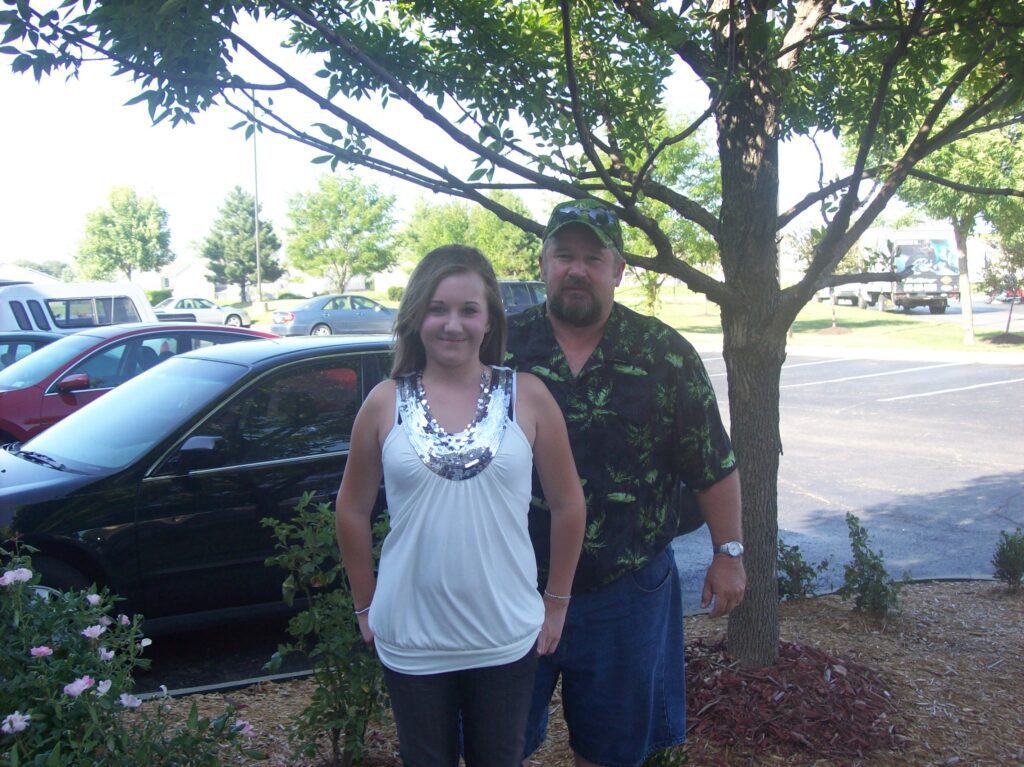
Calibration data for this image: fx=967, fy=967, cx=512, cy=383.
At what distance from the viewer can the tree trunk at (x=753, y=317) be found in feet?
12.2

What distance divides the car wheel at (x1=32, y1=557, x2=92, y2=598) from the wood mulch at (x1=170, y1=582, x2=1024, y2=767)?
95 centimetres

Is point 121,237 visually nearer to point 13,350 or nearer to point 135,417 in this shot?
point 13,350

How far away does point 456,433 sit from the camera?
2.16 meters

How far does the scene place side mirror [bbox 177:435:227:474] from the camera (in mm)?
4660

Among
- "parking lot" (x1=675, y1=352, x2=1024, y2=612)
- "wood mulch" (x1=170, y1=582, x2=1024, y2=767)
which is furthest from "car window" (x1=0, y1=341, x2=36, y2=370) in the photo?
"wood mulch" (x1=170, y1=582, x2=1024, y2=767)

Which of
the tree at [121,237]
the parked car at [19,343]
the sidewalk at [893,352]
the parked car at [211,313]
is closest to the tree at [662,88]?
the parked car at [19,343]

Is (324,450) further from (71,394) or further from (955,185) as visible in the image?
(71,394)

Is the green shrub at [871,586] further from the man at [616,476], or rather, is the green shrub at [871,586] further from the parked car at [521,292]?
the parked car at [521,292]

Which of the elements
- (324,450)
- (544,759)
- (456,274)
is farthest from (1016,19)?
(324,450)

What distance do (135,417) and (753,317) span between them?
322cm

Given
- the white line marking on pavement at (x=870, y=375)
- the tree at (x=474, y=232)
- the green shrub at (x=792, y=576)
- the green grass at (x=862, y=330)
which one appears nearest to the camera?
the green shrub at (x=792, y=576)

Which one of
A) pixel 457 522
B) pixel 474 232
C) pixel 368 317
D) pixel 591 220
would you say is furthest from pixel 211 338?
pixel 474 232

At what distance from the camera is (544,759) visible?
329 cm

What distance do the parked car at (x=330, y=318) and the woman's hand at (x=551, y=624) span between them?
27090mm
